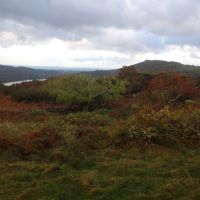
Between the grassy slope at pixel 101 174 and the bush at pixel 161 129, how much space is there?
50 centimetres

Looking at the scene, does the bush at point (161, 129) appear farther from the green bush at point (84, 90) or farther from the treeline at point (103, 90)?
the green bush at point (84, 90)

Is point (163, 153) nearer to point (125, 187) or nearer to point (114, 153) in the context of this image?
point (114, 153)

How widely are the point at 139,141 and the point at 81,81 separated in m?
13.2

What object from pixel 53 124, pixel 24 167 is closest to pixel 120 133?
pixel 24 167

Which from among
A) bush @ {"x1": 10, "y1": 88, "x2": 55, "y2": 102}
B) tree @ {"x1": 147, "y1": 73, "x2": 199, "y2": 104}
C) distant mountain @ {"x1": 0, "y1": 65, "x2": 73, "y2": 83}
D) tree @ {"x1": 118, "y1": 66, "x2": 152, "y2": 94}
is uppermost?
tree @ {"x1": 147, "y1": 73, "x2": 199, "y2": 104}

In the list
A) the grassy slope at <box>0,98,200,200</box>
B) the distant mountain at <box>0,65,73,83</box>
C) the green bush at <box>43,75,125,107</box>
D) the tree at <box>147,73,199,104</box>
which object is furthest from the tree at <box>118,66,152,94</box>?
the distant mountain at <box>0,65,73,83</box>

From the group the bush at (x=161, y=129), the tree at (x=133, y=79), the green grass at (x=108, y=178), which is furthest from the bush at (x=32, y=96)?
the green grass at (x=108, y=178)

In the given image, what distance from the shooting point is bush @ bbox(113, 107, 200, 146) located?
457 inches

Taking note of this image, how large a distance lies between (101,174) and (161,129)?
3666 mm

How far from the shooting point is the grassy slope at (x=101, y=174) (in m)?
7.48

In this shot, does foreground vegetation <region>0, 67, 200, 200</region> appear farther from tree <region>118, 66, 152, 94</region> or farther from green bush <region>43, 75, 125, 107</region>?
tree <region>118, 66, 152, 94</region>

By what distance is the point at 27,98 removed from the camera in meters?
32.4

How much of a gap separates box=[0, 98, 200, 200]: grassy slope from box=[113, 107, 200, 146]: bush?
1.64 feet

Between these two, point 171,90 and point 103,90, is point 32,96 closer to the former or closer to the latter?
point 103,90
